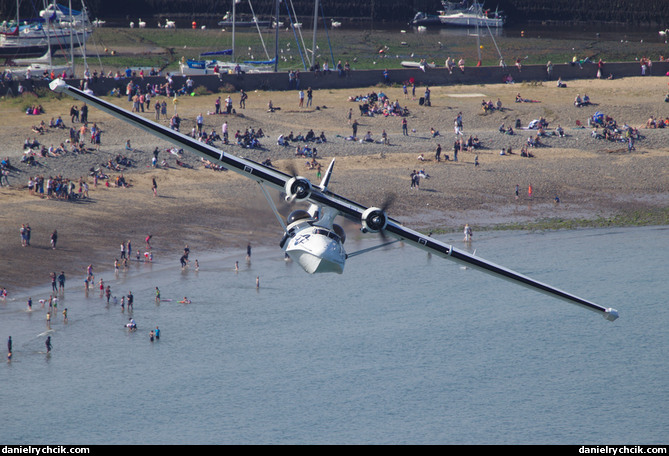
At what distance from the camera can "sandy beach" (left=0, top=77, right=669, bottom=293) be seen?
71.8m

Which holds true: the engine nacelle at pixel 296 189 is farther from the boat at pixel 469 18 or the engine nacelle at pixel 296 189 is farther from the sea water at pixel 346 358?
the boat at pixel 469 18

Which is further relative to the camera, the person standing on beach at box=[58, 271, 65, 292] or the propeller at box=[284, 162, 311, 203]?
the person standing on beach at box=[58, 271, 65, 292]

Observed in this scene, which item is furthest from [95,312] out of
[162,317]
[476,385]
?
[476,385]

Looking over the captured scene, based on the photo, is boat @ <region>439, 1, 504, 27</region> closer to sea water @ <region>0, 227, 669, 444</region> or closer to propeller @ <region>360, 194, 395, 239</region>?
sea water @ <region>0, 227, 669, 444</region>

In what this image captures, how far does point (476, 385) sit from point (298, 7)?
12222 centimetres

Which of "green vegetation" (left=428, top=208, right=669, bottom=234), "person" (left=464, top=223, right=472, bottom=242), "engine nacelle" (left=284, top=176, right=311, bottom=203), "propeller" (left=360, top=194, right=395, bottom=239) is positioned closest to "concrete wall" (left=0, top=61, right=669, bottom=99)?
"green vegetation" (left=428, top=208, right=669, bottom=234)

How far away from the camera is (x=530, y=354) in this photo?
217 ft

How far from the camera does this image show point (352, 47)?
14588 centimetres

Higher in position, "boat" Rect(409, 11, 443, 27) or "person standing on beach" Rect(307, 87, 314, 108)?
"boat" Rect(409, 11, 443, 27)

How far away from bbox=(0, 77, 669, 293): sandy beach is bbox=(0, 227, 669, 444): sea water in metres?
4.04

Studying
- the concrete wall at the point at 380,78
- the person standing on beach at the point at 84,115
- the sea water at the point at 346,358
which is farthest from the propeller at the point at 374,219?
the concrete wall at the point at 380,78

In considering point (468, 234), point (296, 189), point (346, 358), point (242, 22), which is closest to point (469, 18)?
point (242, 22)

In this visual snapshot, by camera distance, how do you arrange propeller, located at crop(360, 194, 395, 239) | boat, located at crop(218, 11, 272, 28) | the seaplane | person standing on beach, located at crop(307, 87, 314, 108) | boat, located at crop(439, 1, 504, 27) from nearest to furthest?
the seaplane → propeller, located at crop(360, 194, 395, 239) → person standing on beach, located at crop(307, 87, 314, 108) → boat, located at crop(218, 11, 272, 28) → boat, located at crop(439, 1, 504, 27)

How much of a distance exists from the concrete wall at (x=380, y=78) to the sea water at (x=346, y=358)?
34.5m
